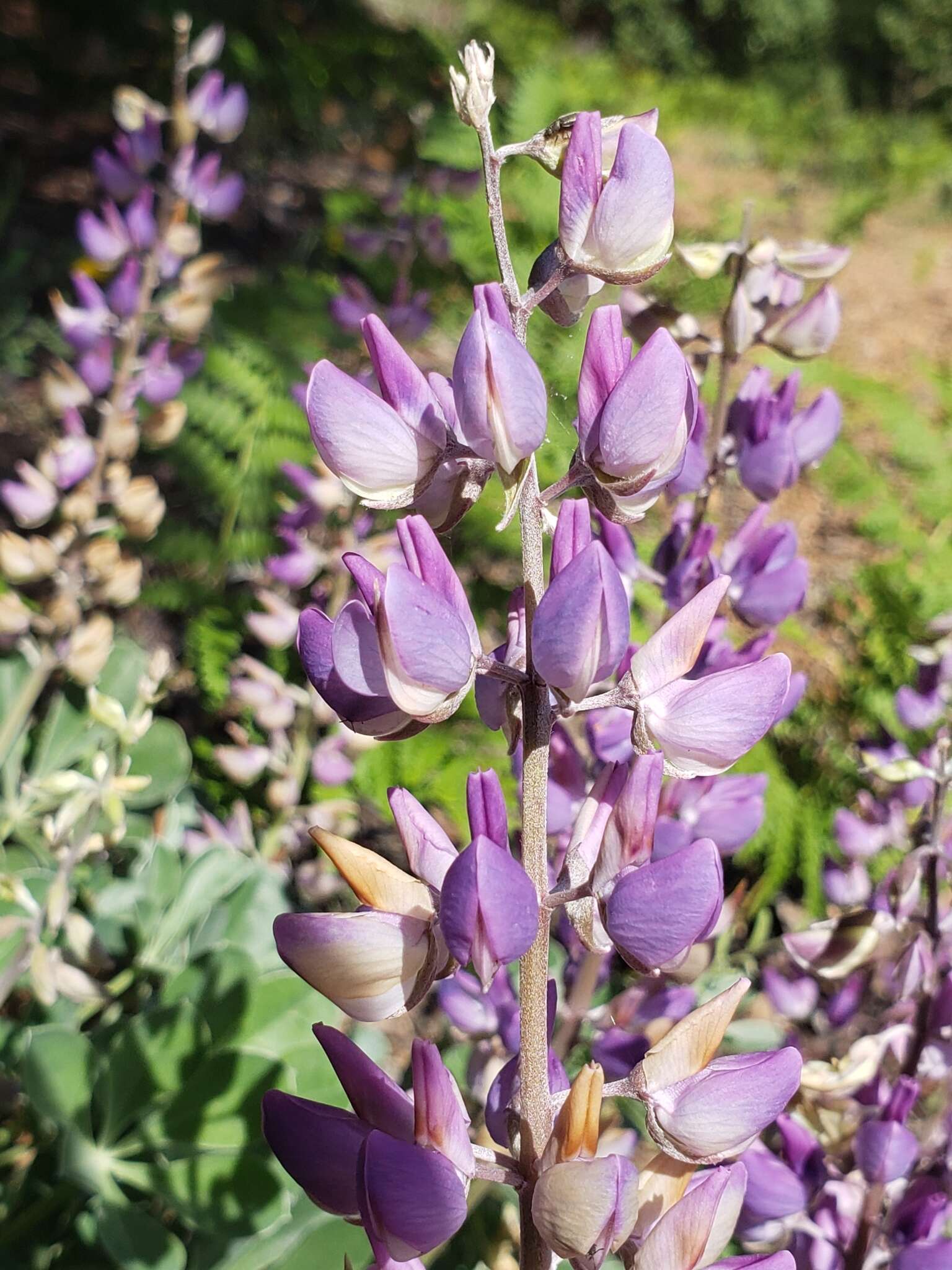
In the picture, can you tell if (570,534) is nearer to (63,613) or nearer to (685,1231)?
(685,1231)

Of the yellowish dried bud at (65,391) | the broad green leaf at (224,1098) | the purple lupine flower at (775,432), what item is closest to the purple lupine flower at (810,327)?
the purple lupine flower at (775,432)

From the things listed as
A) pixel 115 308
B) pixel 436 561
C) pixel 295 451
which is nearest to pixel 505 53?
pixel 295 451

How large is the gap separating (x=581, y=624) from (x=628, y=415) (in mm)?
107

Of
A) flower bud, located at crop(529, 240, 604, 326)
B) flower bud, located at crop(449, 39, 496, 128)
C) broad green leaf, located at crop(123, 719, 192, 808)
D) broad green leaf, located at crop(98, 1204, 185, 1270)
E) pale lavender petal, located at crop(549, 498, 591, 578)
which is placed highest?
flower bud, located at crop(449, 39, 496, 128)

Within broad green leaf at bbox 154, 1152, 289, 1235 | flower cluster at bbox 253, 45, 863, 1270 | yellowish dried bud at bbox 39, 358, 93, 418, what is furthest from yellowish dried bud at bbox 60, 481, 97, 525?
flower cluster at bbox 253, 45, 863, 1270

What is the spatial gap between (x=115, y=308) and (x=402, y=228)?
63 centimetres

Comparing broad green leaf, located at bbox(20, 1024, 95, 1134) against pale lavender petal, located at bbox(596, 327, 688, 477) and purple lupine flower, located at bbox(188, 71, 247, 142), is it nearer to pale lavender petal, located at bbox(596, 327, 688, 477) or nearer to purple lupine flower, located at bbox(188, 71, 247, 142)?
pale lavender petal, located at bbox(596, 327, 688, 477)

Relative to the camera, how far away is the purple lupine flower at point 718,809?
83 centimetres

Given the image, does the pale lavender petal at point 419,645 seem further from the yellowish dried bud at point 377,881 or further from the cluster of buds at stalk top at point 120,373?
the cluster of buds at stalk top at point 120,373

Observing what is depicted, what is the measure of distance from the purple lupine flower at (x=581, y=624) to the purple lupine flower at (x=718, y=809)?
33cm

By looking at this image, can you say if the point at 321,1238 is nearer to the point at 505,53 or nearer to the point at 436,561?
the point at 436,561

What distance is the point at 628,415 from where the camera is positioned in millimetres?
520

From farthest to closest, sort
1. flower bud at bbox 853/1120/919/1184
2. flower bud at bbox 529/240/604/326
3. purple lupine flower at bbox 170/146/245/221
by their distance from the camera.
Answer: purple lupine flower at bbox 170/146/245/221 → flower bud at bbox 853/1120/919/1184 → flower bud at bbox 529/240/604/326

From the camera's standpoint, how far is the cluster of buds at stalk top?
1.41 m
